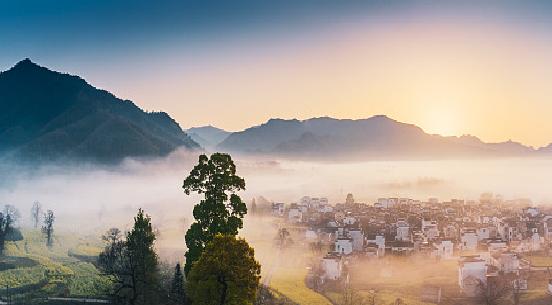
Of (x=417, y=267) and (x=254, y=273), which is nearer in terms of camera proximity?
(x=254, y=273)

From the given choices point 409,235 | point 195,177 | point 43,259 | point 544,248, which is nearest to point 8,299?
point 43,259


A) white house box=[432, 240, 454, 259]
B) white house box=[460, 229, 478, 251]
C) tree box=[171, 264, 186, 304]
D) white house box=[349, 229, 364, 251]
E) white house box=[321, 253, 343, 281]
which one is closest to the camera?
tree box=[171, 264, 186, 304]

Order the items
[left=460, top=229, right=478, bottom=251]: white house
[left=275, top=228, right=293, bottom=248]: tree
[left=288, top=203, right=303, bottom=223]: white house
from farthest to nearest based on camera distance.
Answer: [left=288, top=203, right=303, bottom=223]: white house
[left=275, top=228, right=293, bottom=248]: tree
[left=460, top=229, right=478, bottom=251]: white house

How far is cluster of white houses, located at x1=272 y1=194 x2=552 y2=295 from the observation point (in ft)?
220

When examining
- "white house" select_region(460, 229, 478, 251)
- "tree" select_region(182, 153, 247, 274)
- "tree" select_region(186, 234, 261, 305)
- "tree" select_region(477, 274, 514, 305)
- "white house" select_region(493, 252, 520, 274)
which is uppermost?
"tree" select_region(182, 153, 247, 274)

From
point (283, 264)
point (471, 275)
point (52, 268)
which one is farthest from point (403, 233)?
point (52, 268)

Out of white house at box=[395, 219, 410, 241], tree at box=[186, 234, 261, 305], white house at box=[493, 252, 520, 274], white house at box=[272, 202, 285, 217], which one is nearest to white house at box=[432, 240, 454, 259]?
white house at box=[395, 219, 410, 241]

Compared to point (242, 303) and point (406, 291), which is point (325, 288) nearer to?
point (406, 291)

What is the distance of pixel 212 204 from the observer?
98.3 feet

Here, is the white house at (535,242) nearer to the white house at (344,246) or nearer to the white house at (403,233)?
the white house at (403,233)

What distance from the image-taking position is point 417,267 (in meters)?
Result: 72.9

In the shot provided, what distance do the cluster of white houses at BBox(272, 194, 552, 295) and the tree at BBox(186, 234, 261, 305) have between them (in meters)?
43.1

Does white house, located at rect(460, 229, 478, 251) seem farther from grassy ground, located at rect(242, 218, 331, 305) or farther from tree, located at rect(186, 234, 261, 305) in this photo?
tree, located at rect(186, 234, 261, 305)

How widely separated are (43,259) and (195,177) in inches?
1987
